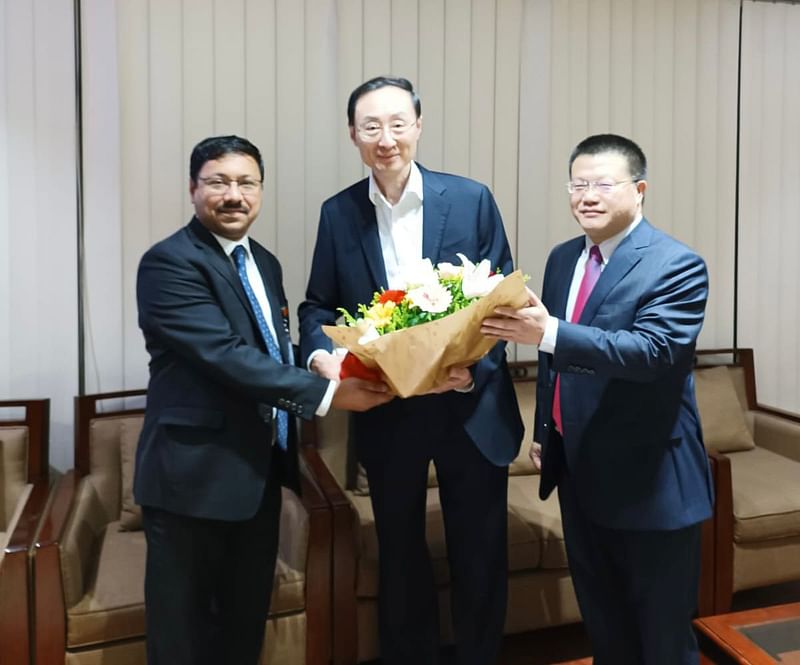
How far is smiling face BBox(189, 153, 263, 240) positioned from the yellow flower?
44cm

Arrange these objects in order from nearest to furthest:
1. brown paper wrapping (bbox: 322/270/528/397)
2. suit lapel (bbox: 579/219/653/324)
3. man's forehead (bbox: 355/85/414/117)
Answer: brown paper wrapping (bbox: 322/270/528/397) < suit lapel (bbox: 579/219/653/324) < man's forehead (bbox: 355/85/414/117)

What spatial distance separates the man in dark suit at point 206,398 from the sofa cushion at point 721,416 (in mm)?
2074

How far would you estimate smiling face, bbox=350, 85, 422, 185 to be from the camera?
1.90 metres

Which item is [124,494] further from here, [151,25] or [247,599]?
[151,25]

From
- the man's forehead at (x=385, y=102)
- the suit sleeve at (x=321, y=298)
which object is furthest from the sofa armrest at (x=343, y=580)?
the man's forehead at (x=385, y=102)

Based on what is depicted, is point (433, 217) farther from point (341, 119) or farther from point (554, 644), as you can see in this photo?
point (554, 644)

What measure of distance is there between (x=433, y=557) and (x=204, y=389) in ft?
3.62

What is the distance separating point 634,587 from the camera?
1.87 meters

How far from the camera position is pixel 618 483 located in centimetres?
181

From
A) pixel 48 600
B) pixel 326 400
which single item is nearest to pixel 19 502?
pixel 48 600

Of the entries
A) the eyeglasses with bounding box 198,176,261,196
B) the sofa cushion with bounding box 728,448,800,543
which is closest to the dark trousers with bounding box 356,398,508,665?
the eyeglasses with bounding box 198,176,261,196

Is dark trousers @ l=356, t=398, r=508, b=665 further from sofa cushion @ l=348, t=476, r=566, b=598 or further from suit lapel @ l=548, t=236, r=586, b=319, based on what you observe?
suit lapel @ l=548, t=236, r=586, b=319

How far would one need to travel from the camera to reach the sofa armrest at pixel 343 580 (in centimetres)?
224

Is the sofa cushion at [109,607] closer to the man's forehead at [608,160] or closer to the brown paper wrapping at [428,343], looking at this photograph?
the brown paper wrapping at [428,343]
